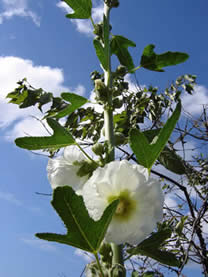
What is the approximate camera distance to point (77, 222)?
2.32ft

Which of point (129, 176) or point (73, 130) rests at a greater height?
point (73, 130)

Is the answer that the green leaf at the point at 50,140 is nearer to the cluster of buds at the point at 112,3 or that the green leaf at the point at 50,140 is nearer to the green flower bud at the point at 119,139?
the green flower bud at the point at 119,139

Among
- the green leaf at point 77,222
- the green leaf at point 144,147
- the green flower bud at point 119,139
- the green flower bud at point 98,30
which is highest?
the green flower bud at point 98,30

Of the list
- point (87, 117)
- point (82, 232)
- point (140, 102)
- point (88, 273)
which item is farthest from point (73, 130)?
point (82, 232)

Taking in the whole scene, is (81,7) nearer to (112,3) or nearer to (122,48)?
(112,3)

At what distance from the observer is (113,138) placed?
1.04 meters

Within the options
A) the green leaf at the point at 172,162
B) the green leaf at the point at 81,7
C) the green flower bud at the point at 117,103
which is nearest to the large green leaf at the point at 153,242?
the green leaf at the point at 172,162

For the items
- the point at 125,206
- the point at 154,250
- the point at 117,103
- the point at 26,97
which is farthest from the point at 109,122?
the point at 26,97

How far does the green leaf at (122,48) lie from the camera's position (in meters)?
1.36

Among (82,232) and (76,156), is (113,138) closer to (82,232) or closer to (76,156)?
(76,156)

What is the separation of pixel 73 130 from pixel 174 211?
1.26 meters

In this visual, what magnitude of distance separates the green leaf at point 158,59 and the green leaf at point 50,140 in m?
0.48

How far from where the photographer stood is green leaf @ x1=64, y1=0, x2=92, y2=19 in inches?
49.5

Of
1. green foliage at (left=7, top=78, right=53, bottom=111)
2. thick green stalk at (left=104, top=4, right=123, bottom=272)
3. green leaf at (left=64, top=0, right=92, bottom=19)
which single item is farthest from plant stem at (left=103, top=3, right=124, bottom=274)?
green foliage at (left=7, top=78, right=53, bottom=111)
